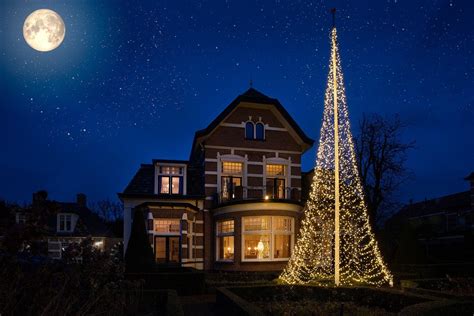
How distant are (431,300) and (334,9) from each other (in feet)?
32.0

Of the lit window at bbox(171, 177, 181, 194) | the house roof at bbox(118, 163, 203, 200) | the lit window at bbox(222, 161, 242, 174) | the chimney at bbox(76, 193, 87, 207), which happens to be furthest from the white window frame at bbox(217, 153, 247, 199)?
the chimney at bbox(76, 193, 87, 207)

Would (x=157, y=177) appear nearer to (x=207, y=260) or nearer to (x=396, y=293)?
(x=207, y=260)

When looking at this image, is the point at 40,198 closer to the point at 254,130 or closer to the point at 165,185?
the point at 165,185

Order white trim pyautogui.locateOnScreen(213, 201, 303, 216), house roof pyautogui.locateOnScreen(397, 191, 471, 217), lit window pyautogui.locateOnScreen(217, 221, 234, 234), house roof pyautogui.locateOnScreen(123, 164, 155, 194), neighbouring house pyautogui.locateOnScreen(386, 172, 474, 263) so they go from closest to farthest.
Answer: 1. white trim pyautogui.locateOnScreen(213, 201, 303, 216)
2. lit window pyautogui.locateOnScreen(217, 221, 234, 234)
3. house roof pyautogui.locateOnScreen(123, 164, 155, 194)
4. neighbouring house pyautogui.locateOnScreen(386, 172, 474, 263)
5. house roof pyautogui.locateOnScreen(397, 191, 471, 217)

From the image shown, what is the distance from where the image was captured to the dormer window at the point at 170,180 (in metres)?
24.7

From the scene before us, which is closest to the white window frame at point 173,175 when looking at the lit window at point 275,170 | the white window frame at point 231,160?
the white window frame at point 231,160

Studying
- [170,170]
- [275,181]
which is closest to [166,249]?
[170,170]

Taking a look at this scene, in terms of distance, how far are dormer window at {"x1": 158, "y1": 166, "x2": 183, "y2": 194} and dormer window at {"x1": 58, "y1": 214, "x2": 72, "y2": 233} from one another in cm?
1550

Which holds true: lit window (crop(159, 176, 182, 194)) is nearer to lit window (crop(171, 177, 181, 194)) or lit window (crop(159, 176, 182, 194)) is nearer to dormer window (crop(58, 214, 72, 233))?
lit window (crop(171, 177, 181, 194))

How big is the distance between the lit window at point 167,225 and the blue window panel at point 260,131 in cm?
691

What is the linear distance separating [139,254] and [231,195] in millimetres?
7852

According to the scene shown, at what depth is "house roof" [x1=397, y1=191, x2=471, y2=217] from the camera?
4353cm

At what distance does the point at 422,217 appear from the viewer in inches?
1969

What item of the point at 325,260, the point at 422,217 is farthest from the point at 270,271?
the point at 422,217
